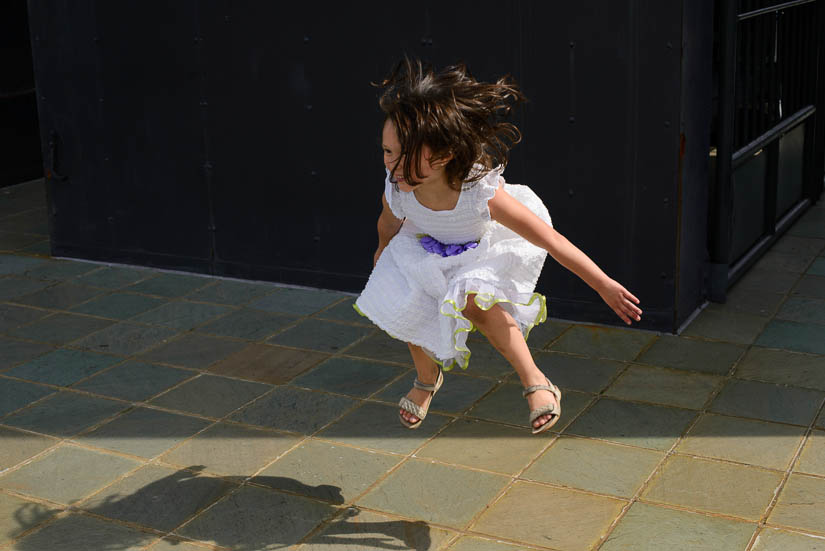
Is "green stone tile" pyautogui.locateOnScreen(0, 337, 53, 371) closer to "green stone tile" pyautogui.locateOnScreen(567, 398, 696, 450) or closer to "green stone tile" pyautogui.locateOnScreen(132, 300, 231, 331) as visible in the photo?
"green stone tile" pyautogui.locateOnScreen(132, 300, 231, 331)

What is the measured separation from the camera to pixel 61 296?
7172 millimetres

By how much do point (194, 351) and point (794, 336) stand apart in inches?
136

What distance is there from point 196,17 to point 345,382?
289 cm

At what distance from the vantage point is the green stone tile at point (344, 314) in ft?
21.5

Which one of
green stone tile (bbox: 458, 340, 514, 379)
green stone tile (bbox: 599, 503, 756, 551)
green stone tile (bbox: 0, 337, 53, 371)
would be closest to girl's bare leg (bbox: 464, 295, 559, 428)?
green stone tile (bbox: 599, 503, 756, 551)

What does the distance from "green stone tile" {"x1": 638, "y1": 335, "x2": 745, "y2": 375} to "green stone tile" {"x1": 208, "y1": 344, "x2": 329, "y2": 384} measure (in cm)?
185

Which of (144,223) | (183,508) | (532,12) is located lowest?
(183,508)

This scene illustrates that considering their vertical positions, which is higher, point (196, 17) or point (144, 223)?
point (196, 17)

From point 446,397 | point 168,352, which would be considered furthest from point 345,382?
point 168,352

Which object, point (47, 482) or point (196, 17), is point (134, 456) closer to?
point (47, 482)

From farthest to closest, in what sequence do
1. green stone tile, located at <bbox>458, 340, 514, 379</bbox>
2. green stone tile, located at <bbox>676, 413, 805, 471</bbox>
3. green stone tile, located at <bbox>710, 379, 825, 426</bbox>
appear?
green stone tile, located at <bbox>458, 340, 514, 379</bbox> → green stone tile, located at <bbox>710, 379, 825, 426</bbox> → green stone tile, located at <bbox>676, 413, 805, 471</bbox>

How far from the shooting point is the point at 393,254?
430 centimetres

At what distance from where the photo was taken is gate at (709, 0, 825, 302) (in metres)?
6.48

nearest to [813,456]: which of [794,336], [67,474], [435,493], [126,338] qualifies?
[794,336]
